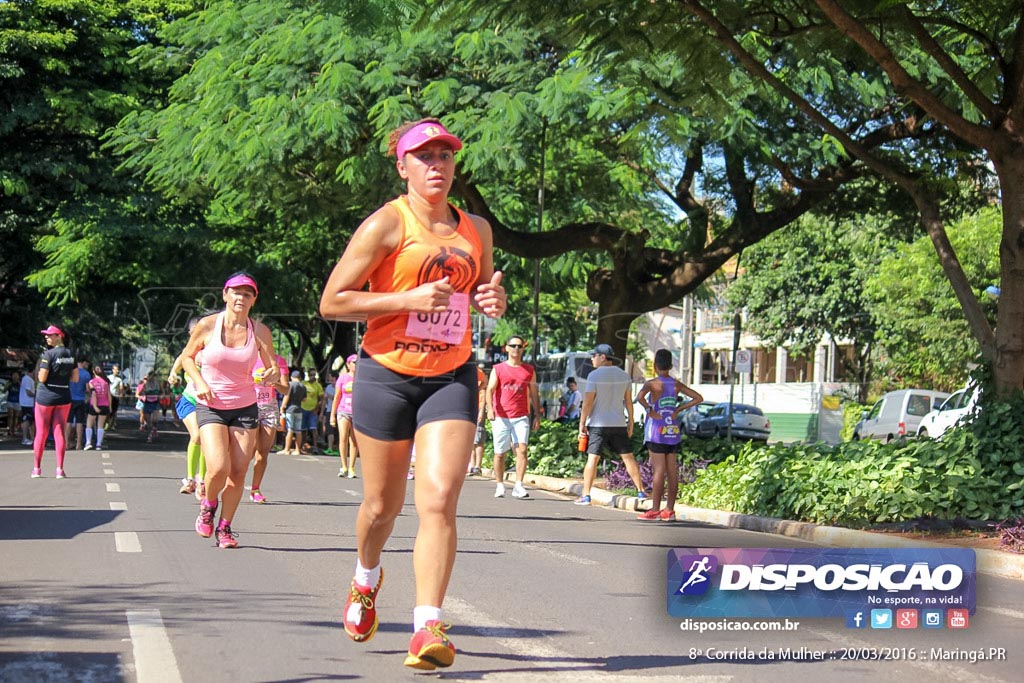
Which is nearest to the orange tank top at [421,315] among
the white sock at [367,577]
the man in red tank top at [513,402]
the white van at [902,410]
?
the white sock at [367,577]

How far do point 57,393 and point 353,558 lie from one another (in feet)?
28.1

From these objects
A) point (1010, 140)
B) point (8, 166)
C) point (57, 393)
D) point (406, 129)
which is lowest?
point (57, 393)

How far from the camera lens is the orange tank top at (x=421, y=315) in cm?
503

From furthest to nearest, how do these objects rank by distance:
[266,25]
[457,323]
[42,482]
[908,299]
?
1. [908,299]
2. [266,25]
3. [42,482]
4. [457,323]

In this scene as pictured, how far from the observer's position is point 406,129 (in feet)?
17.5

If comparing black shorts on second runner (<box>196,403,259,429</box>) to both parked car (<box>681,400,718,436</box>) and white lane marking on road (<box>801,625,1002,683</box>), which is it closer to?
white lane marking on road (<box>801,625,1002,683</box>)

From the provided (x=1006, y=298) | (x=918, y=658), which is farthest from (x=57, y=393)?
(x=918, y=658)

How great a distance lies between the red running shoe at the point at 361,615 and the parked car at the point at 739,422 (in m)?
36.4

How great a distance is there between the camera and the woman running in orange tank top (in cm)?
490

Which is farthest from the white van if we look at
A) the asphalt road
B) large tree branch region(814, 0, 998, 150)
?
the asphalt road

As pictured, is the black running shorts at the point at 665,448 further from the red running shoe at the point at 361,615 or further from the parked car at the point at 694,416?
the parked car at the point at 694,416

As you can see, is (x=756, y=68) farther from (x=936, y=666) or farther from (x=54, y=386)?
(x=54, y=386)

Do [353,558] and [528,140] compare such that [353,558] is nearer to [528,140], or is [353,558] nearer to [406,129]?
[406,129]

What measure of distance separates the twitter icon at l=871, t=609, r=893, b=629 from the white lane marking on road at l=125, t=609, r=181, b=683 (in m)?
2.47
